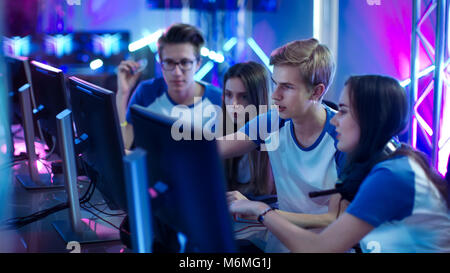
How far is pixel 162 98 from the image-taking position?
3.18 m

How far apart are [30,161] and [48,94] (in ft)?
1.19

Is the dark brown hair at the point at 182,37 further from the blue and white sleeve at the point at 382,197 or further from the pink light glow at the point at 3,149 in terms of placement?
the blue and white sleeve at the point at 382,197

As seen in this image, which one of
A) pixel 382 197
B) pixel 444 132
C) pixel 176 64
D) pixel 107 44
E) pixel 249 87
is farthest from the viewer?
pixel 107 44

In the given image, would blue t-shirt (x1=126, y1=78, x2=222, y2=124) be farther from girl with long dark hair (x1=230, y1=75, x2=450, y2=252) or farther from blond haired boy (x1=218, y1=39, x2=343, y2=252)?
girl with long dark hair (x1=230, y1=75, x2=450, y2=252)

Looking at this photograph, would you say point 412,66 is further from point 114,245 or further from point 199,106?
point 114,245

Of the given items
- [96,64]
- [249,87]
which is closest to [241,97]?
[249,87]

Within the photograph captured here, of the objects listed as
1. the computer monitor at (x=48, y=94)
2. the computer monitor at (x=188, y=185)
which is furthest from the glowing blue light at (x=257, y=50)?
the computer monitor at (x=188, y=185)

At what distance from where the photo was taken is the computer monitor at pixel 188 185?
3.22ft

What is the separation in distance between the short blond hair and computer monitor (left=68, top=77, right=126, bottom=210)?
0.70m

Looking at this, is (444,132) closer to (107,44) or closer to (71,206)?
(71,206)

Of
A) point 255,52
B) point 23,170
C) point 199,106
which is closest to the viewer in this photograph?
point 23,170

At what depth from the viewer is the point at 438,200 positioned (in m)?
1.45

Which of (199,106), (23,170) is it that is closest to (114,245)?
(23,170)
